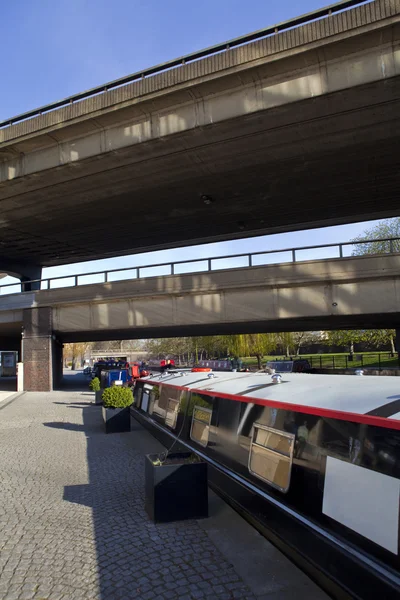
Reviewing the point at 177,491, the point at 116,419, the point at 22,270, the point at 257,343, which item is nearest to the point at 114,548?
the point at 177,491

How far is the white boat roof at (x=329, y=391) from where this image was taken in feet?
11.4

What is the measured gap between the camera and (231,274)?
20.3m

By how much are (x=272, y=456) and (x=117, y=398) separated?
7.82 meters

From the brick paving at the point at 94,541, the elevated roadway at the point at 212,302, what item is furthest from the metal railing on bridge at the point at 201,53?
the brick paving at the point at 94,541

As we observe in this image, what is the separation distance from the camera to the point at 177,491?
5113 millimetres

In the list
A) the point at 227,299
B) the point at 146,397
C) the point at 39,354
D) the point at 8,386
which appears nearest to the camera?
the point at 146,397

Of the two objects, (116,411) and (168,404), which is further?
(116,411)

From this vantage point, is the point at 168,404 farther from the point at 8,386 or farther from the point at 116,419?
the point at 8,386

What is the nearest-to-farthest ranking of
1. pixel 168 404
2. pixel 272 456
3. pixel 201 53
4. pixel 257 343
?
pixel 272 456, pixel 168 404, pixel 201 53, pixel 257 343

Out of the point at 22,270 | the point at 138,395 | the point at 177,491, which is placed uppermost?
the point at 22,270

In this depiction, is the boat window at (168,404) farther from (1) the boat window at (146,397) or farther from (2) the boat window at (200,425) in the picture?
(2) the boat window at (200,425)

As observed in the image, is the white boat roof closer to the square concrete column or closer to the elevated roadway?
the elevated roadway

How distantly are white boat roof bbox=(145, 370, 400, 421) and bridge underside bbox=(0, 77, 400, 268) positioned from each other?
11.3m

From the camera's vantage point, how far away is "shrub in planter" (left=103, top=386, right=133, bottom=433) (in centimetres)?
1110
